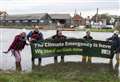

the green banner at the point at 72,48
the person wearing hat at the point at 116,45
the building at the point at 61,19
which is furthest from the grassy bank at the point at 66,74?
the building at the point at 61,19

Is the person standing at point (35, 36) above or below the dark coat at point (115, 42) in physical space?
above

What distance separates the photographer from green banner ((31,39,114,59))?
18028 millimetres

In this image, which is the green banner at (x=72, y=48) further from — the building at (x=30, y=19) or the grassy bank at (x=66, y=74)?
the building at (x=30, y=19)

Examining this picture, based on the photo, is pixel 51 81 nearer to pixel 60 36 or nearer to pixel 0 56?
pixel 60 36

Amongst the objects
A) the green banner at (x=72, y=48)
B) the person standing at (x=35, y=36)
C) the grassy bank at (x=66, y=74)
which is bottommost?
the grassy bank at (x=66, y=74)

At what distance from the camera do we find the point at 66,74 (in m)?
16.4

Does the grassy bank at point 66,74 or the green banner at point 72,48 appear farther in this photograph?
the green banner at point 72,48

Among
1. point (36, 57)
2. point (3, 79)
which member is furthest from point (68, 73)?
point (3, 79)

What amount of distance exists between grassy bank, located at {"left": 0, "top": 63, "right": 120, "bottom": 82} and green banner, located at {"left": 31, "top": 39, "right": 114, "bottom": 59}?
2.13 feet

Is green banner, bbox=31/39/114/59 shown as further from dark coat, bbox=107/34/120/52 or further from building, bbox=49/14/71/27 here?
building, bbox=49/14/71/27

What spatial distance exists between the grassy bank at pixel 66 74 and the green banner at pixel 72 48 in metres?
0.65

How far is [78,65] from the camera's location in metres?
17.8

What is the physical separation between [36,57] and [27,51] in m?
9.19

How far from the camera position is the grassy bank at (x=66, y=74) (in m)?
14.7
